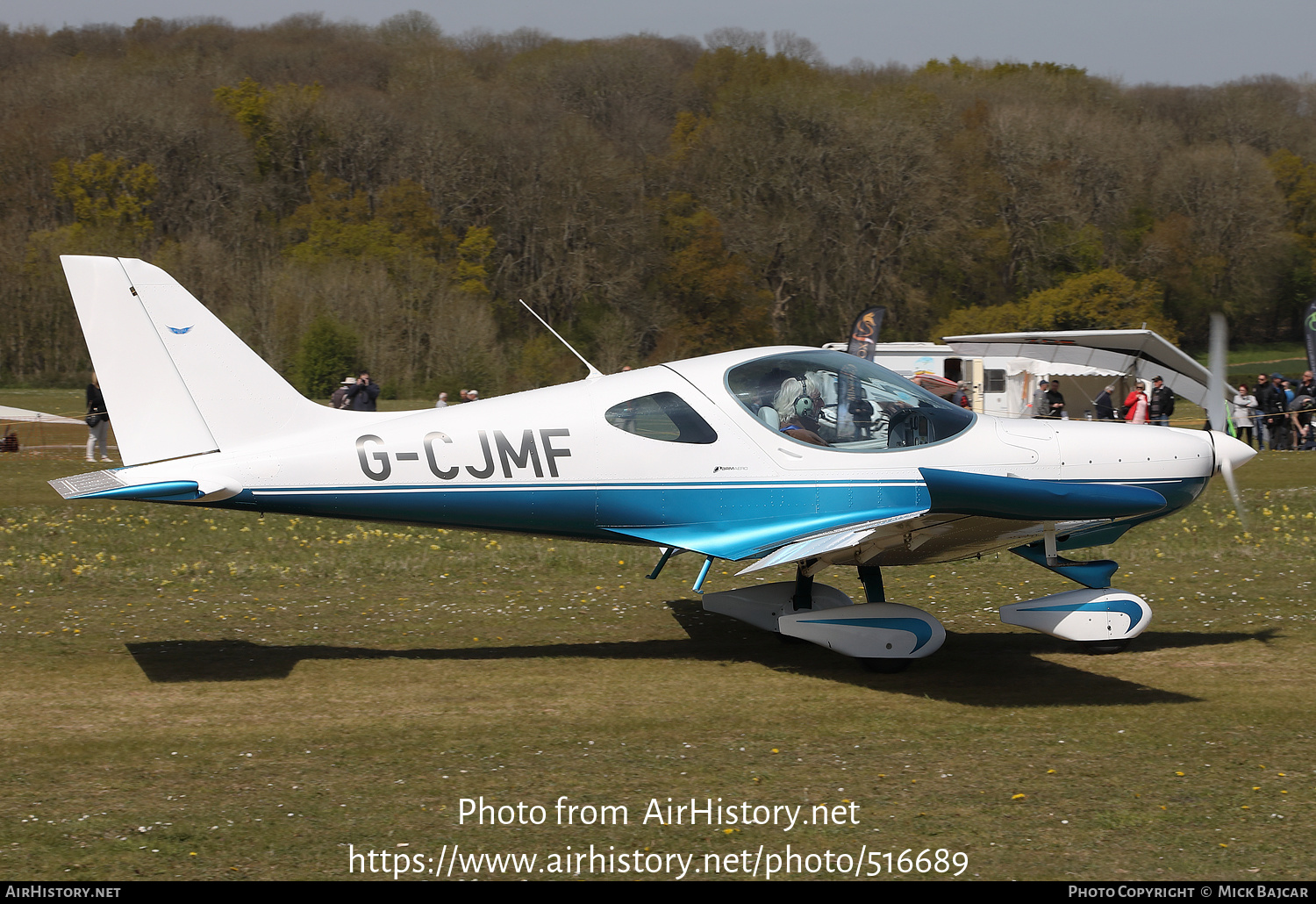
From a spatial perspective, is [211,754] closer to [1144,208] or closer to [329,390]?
[329,390]

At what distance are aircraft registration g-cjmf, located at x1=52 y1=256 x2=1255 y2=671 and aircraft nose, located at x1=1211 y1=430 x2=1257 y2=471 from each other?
2cm

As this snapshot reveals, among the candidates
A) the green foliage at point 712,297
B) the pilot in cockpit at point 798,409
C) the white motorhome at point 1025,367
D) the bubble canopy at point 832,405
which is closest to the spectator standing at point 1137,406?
the white motorhome at point 1025,367

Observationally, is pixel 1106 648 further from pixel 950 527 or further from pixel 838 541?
pixel 838 541

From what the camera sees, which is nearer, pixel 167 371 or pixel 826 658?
pixel 167 371

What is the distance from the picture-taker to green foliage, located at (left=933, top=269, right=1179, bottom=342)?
5438 cm

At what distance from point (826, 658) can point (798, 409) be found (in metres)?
1.86

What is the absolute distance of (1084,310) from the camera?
54.9 m

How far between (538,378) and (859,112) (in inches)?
1022

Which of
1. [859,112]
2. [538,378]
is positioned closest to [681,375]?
[538,378]

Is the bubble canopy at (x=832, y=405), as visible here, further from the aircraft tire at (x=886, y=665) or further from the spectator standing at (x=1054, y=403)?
the spectator standing at (x=1054, y=403)

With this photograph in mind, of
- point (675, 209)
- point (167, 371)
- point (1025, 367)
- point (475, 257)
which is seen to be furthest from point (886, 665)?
point (675, 209)

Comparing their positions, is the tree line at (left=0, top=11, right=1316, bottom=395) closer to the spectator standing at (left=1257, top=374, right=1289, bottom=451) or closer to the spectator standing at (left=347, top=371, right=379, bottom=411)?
the spectator standing at (left=347, top=371, right=379, bottom=411)

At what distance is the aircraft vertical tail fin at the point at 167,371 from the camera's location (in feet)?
23.5

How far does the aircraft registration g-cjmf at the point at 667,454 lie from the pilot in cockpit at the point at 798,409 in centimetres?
1
